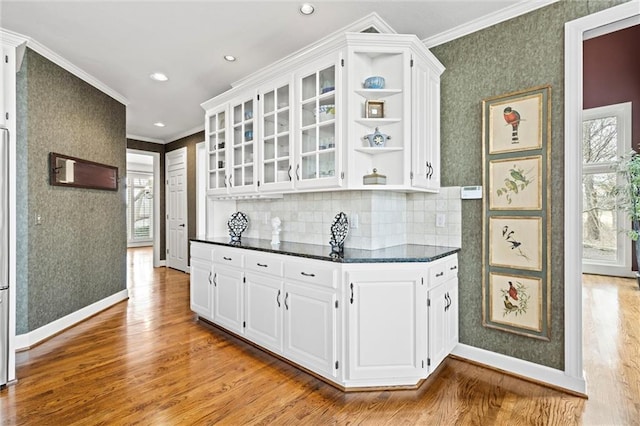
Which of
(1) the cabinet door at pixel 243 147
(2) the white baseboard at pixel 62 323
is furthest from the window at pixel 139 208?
(1) the cabinet door at pixel 243 147

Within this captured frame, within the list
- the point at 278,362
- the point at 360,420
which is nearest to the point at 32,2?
the point at 278,362

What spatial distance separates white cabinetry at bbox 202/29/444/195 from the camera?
2.39 metres

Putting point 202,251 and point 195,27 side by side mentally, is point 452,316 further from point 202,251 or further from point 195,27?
point 195,27

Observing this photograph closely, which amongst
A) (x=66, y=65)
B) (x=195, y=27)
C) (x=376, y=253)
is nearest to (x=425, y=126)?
(x=376, y=253)

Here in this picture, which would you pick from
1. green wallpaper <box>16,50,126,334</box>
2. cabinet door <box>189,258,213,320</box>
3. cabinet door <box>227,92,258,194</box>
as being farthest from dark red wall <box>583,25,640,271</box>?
green wallpaper <box>16,50,126,334</box>

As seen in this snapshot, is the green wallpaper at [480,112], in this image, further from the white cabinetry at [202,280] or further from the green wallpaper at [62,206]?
the green wallpaper at [62,206]

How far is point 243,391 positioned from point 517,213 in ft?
7.54

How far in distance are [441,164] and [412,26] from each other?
3.70 ft

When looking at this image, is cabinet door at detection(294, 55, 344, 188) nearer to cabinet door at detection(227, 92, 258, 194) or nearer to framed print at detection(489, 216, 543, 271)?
Result: cabinet door at detection(227, 92, 258, 194)

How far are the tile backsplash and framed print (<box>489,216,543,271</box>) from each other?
27 cm

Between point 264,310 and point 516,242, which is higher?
point 516,242

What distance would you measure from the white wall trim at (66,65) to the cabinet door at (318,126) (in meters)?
1.99

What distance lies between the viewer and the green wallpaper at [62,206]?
9.73 ft

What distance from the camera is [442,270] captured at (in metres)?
2.43
